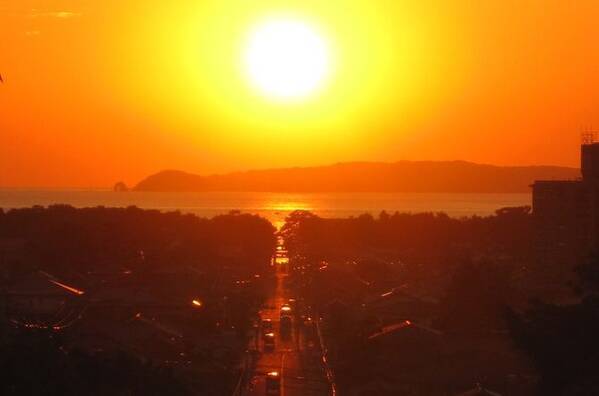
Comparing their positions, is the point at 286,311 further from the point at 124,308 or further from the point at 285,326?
the point at 124,308

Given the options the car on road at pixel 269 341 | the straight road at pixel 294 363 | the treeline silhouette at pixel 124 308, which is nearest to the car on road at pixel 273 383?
the straight road at pixel 294 363

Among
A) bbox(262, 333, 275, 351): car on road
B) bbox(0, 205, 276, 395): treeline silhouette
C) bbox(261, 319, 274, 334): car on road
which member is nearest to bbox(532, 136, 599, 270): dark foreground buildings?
bbox(0, 205, 276, 395): treeline silhouette

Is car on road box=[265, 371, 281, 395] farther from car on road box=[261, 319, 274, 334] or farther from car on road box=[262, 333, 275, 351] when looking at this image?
car on road box=[261, 319, 274, 334]

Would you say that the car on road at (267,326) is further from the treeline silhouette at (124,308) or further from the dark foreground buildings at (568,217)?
the dark foreground buildings at (568,217)

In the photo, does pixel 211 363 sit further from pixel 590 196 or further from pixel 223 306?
pixel 590 196

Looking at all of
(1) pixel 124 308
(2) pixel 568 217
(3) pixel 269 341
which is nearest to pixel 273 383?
(3) pixel 269 341

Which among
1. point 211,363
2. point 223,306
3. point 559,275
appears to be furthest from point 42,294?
point 559,275
